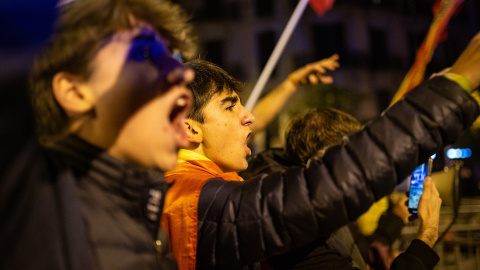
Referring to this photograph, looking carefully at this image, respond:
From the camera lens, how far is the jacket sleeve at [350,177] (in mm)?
1175

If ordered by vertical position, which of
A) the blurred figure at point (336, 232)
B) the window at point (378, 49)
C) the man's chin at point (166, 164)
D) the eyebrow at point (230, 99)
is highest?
the window at point (378, 49)

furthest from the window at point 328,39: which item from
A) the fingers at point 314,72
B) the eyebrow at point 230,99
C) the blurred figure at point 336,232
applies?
the eyebrow at point 230,99

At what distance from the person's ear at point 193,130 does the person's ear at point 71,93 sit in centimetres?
99

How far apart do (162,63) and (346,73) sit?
23528mm

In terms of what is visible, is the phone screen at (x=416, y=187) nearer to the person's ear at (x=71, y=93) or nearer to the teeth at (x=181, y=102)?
the teeth at (x=181, y=102)

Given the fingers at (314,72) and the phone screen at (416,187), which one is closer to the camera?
the phone screen at (416,187)

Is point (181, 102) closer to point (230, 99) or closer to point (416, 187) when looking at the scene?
point (230, 99)

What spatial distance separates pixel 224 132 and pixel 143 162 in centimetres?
95

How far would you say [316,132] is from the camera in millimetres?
2512

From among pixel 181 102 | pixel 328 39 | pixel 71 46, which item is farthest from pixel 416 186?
pixel 328 39

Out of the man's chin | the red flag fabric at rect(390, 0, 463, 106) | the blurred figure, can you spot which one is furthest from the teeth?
the red flag fabric at rect(390, 0, 463, 106)

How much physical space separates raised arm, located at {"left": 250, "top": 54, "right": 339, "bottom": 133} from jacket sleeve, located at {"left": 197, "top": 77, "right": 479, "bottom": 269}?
1889mm

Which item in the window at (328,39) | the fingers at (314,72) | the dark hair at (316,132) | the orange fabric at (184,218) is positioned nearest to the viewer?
the orange fabric at (184,218)

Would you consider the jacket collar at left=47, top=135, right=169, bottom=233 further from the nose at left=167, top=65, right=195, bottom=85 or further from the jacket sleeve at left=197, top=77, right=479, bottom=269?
the jacket sleeve at left=197, top=77, right=479, bottom=269
